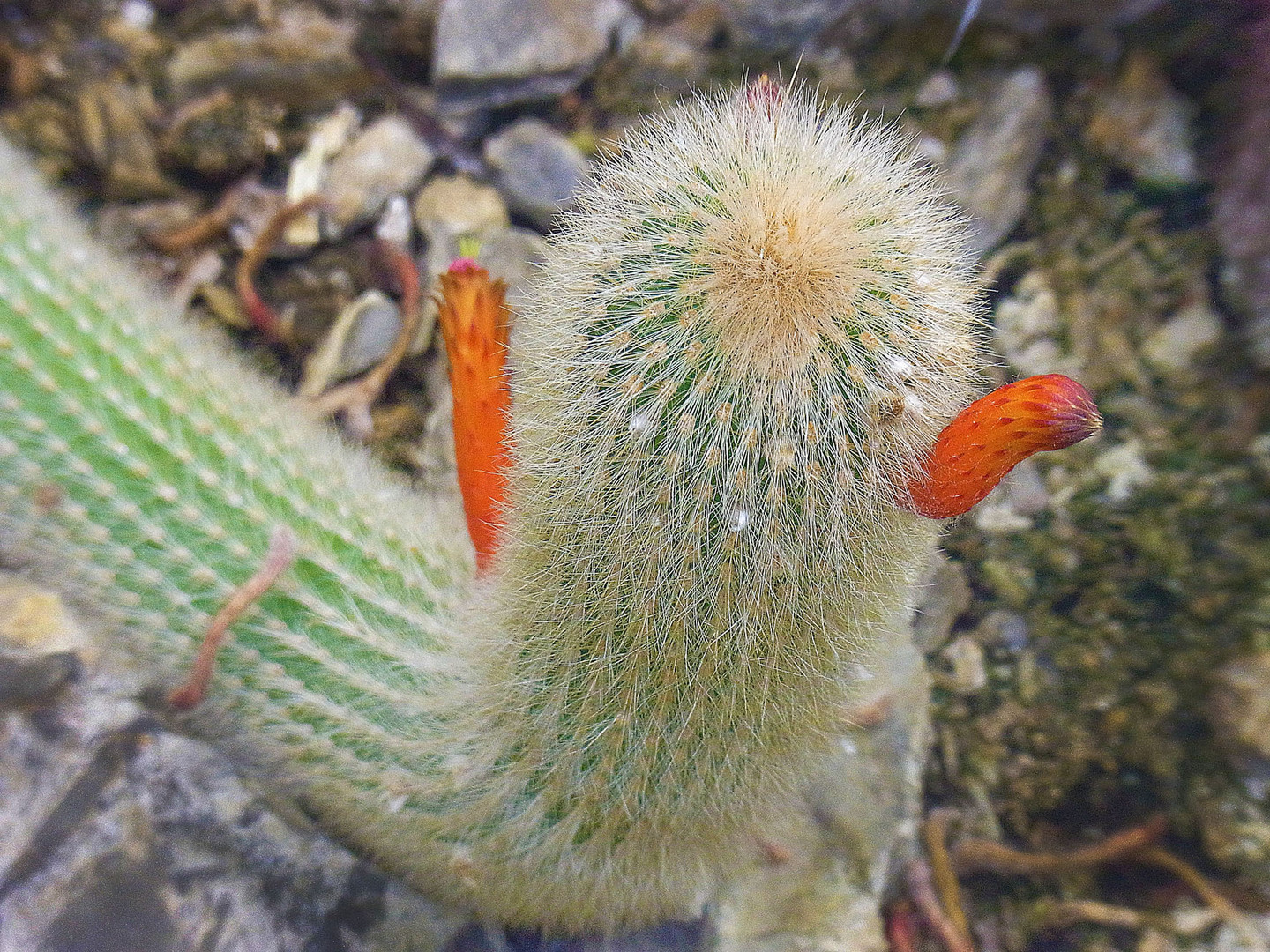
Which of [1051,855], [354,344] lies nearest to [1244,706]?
[1051,855]

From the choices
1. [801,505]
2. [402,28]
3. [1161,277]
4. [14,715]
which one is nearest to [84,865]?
[14,715]

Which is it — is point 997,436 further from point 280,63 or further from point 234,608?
point 280,63

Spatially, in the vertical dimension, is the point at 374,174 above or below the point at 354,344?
above

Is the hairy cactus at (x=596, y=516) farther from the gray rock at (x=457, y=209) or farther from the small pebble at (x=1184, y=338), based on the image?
the small pebble at (x=1184, y=338)

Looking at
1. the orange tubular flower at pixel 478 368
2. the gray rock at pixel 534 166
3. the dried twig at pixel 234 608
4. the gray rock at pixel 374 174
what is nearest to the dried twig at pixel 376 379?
the gray rock at pixel 374 174

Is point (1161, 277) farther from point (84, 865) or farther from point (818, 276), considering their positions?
point (84, 865)

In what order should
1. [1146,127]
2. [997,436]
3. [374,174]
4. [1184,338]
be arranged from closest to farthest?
[997,436]
[1184,338]
[1146,127]
[374,174]
